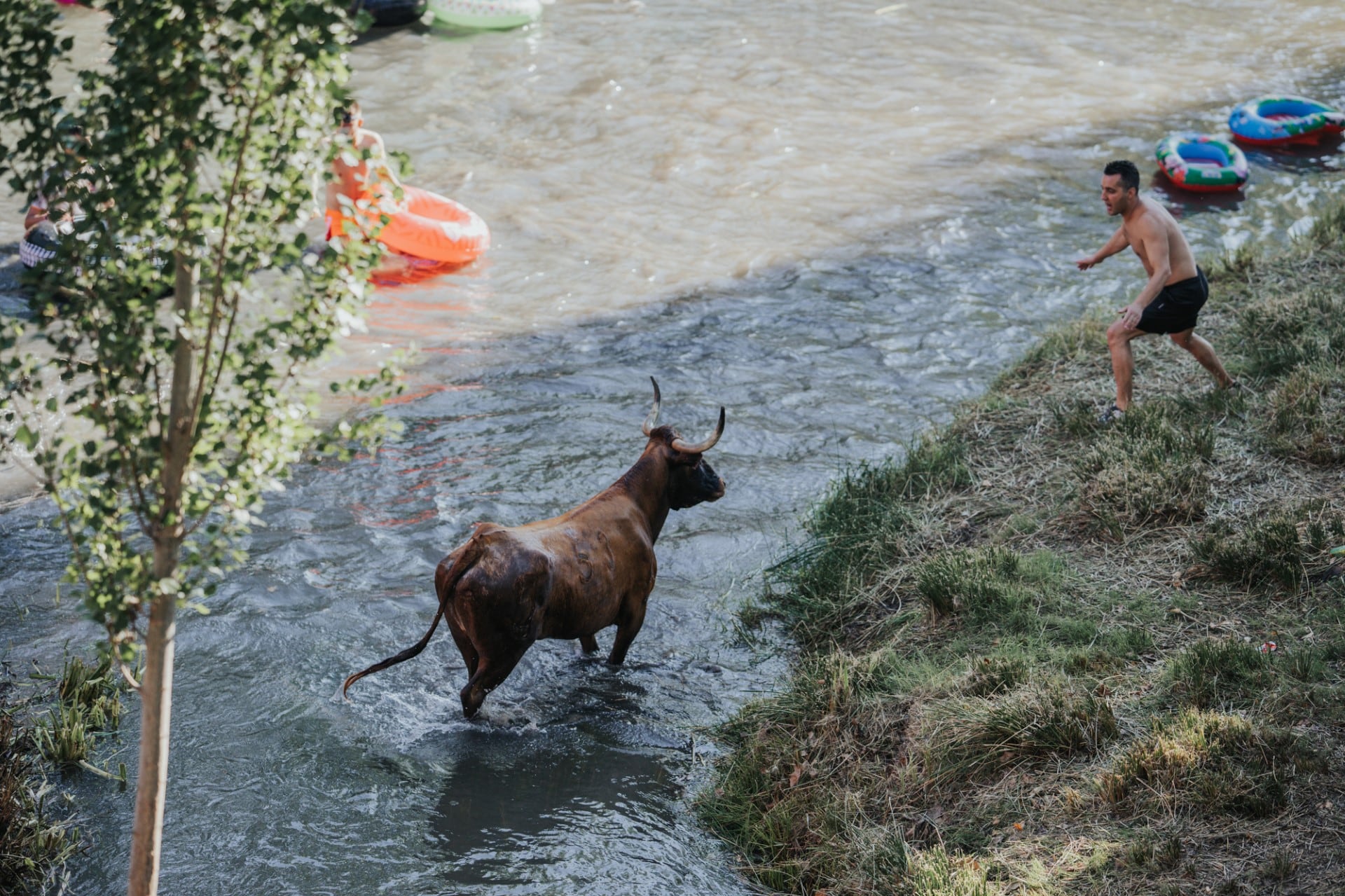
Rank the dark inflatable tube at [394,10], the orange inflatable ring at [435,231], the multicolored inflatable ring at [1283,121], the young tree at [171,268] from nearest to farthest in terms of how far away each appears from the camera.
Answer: the young tree at [171,268] < the orange inflatable ring at [435,231] < the multicolored inflatable ring at [1283,121] < the dark inflatable tube at [394,10]

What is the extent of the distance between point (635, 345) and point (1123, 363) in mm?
5129

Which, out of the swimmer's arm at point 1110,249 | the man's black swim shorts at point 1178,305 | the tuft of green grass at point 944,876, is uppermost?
the swimmer's arm at point 1110,249

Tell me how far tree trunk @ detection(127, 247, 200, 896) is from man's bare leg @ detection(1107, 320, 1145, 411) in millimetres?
7199

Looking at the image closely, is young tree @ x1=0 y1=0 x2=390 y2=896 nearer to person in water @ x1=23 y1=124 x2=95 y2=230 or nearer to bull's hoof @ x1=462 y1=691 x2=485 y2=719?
person in water @ x1=23 y1=124 x2=95 y2=230

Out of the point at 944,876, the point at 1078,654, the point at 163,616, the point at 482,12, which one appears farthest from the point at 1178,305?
the point at 482,12

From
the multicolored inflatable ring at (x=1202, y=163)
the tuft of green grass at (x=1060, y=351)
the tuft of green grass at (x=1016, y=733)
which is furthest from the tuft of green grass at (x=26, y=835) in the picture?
the multicolored inflatable ring at (x=1202, y=163)

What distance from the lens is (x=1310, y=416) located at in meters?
8.45

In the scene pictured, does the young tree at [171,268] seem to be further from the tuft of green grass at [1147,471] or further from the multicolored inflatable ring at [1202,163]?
the multicolored inflatable ring at [1202,163]

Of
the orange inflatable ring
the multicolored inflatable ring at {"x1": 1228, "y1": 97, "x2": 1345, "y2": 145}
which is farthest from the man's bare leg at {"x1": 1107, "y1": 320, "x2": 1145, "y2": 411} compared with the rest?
the multicolored inflatable ring at {"x1": 1228, "y1": 97, "x2": 1345, "y2": 145}

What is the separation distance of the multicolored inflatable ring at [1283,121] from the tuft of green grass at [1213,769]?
1525 cm

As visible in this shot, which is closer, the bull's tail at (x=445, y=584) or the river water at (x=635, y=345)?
the river water at (x=635, y=345)

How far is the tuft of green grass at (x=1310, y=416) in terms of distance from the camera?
809cm

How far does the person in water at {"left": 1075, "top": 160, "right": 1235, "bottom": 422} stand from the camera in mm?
9086

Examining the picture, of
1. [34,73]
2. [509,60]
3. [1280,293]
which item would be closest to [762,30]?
[509,60]
